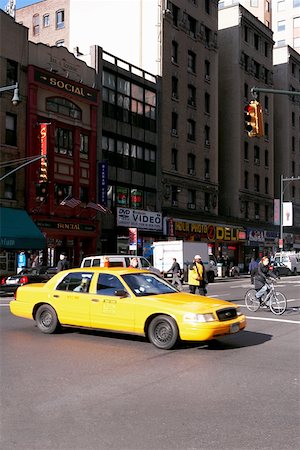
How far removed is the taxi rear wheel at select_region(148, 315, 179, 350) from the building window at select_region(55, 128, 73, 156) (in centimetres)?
2500

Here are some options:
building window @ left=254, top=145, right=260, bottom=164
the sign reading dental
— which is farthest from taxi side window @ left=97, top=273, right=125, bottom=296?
building window @ left=254, top=145, right=260, bottom=164

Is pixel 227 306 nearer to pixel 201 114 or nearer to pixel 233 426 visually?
pixel 233 426

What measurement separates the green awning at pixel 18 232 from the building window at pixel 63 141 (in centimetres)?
529

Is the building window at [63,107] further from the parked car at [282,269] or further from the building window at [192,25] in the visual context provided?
the parked car at [282,269]

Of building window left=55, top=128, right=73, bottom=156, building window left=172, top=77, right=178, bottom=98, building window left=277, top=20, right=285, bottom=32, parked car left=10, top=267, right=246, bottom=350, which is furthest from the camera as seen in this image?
building window left=277, top=20, right=285, bottom=32

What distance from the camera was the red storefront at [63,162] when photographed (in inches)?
1233

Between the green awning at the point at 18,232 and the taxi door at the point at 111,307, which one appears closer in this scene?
the taxi door at the point at 111,307

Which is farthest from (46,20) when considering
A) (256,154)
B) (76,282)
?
(76,282)

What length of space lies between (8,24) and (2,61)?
240cm

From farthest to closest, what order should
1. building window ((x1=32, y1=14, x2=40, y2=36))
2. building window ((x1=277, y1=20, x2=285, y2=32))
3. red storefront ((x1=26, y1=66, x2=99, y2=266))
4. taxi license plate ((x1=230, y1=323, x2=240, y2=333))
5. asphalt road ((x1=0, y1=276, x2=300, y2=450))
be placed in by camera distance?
building window ((x1=277, y1=20, x2=285, y2=32))
building window ((x1=32, y1=14, x2=40, y2=36))
red storefront ((x1=26, y1=66, x2=99, y2=266))
taxi license plate ((x1=230, y1=323, x2=240, y2=333))
asphalt road ((x1=0, y1=276, x2=300, y2=450))

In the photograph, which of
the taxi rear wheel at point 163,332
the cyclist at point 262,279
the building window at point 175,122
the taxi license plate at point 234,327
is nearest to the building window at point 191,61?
the building window at point 175,122

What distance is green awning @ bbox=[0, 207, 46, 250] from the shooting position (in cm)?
2789

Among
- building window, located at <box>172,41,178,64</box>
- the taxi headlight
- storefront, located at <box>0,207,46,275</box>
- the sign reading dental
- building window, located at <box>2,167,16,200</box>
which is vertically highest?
building window, located at <box>172,41,178,64</box>

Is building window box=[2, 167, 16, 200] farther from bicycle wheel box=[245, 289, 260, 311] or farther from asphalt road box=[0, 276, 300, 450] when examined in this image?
asphalt road box=[0, 276, 300, 450]
